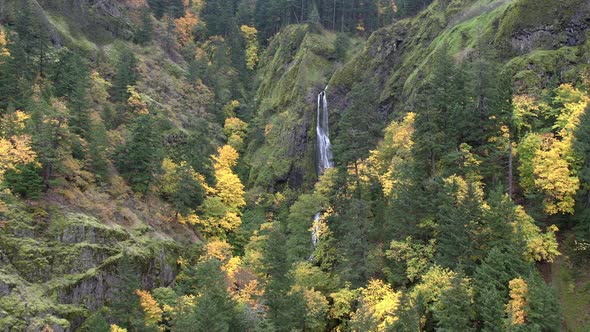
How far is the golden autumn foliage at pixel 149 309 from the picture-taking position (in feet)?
126

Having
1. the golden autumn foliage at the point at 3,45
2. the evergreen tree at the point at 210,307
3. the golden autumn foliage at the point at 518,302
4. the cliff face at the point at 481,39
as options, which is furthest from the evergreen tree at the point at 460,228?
the golden autumn foliage at the point at 3,45

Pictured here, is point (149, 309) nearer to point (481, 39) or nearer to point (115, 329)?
point (115, 329)

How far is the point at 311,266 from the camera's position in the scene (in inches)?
1770

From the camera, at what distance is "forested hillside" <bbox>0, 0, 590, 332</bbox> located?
112 feet

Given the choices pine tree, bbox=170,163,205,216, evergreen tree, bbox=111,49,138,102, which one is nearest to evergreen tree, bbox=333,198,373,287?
pine tree, bbox=170,163,205,216

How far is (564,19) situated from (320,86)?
3909 centimetres

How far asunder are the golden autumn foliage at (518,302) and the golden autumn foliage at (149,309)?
25.7 meters

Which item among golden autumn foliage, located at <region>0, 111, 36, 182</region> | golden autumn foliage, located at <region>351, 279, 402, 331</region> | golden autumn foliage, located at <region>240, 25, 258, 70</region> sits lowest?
golden autumn foliage, located at <region>351, 279, 402, 331</region>

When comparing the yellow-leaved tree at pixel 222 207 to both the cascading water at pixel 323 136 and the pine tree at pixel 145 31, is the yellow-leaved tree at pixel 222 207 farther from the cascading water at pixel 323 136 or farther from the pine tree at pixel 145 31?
the pine tree at pixel 145 31

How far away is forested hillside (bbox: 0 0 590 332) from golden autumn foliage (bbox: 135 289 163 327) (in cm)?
17

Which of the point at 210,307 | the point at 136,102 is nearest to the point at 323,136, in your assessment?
the point at 136,102


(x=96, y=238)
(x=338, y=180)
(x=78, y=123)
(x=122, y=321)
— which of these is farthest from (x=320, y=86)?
(x=122, y=321)

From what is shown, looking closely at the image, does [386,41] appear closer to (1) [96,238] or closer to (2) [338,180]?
(2) [338,180]

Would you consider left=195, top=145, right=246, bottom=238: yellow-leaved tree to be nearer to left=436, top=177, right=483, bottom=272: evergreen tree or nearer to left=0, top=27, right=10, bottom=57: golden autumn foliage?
left=0, top=27, right=10, bottom=57: golden autumn foliage
